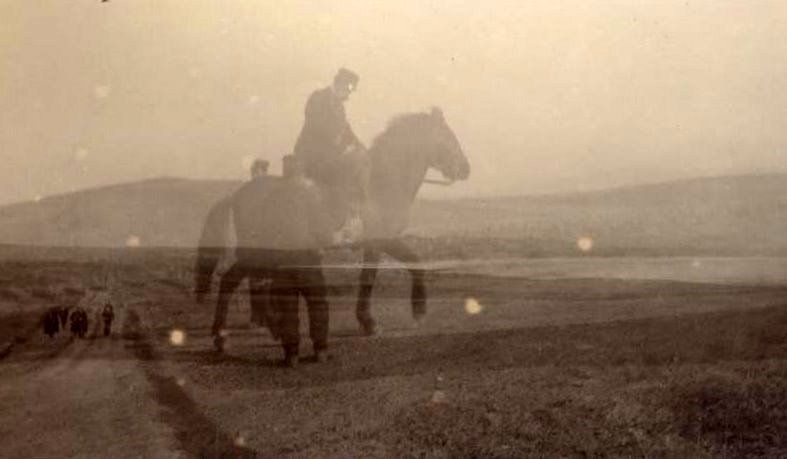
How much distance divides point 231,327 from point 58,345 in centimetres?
272

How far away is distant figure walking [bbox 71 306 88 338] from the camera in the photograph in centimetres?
1120

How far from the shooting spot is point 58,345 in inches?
425

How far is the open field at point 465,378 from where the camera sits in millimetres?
5629

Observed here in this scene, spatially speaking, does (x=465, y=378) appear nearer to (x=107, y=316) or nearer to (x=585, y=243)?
(x=585, y=243)

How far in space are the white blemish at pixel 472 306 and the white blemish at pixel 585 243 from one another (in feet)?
5.23

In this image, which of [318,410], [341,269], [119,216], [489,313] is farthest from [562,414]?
[119,216]

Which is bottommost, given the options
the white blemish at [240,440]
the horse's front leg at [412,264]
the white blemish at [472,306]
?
the white blemish at [240,440]

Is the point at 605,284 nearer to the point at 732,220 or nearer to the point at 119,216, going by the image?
the point at 732,220

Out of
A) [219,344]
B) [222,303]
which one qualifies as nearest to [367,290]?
[222,303]

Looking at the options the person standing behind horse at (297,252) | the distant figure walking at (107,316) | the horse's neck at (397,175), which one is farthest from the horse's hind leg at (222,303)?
the distant figure walking at (107,316)

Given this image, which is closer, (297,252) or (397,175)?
(297,252)

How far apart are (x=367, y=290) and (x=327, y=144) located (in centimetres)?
180

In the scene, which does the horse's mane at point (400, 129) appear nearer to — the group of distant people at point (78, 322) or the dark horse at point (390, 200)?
the dark horse at point (390, 200)

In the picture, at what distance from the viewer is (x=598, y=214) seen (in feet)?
36.3
